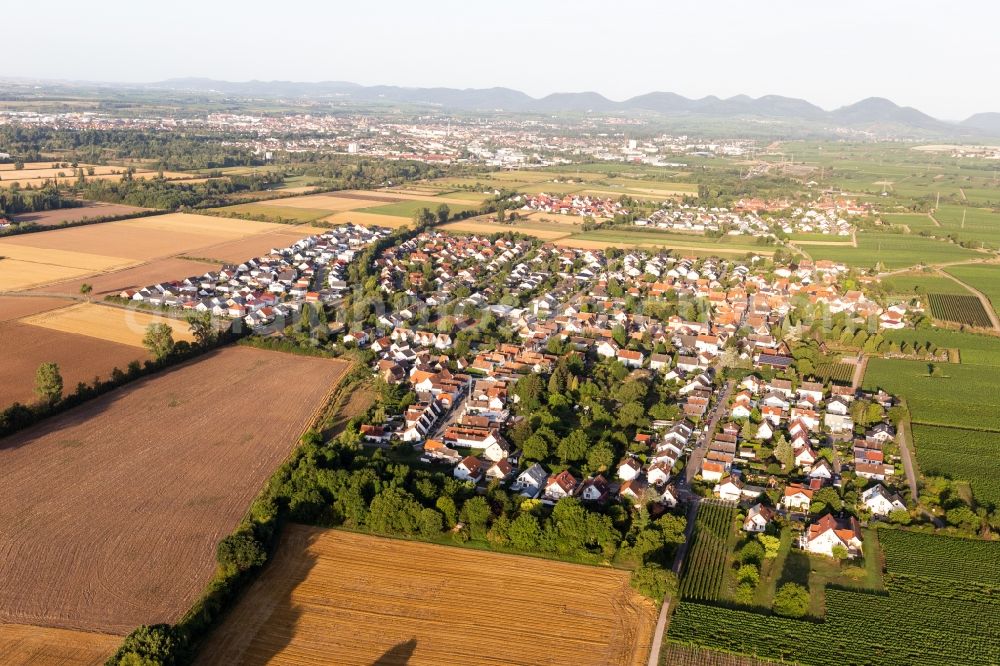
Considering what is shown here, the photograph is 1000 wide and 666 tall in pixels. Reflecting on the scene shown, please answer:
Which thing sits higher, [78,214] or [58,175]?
[58,175]

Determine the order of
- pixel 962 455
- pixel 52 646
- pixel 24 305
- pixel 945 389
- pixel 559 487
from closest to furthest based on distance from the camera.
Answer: pixel 52 646 → pixel 559 487 → pixel 962 455 → pixel 945 389 → pixel 24 305

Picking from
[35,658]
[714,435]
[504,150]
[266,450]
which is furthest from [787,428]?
[504,150]

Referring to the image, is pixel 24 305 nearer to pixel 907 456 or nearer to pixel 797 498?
pixel 797 498

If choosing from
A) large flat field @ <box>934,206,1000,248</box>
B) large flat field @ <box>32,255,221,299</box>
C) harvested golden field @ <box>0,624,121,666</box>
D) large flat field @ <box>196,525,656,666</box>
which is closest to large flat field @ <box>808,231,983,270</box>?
large flat field @ <box>934,206,1000,248</box>

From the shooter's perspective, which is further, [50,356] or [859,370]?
[859,370]

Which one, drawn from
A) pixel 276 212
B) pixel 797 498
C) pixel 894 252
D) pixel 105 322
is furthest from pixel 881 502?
pixel 276 212

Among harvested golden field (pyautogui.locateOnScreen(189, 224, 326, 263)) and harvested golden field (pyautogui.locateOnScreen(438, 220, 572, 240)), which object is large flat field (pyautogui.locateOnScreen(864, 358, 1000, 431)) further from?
harvested golden field (pyautogui.locateOnScreen(189, 224, 326, 263))

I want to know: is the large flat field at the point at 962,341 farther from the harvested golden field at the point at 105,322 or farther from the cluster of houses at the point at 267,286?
the harvested golden field at the point at 105,322

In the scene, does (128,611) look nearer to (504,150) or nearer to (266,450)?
(266,450)
